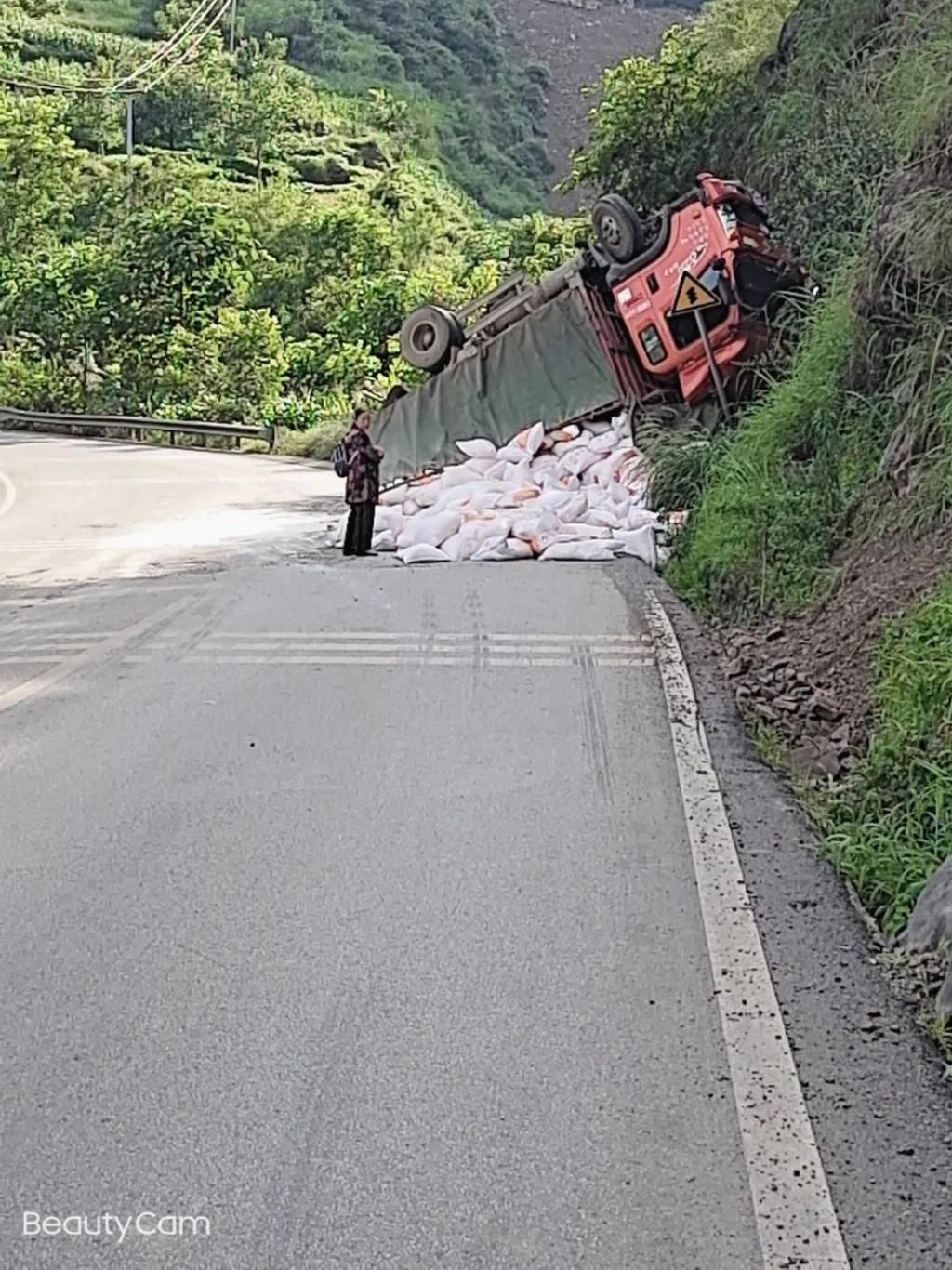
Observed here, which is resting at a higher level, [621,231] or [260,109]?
[260,109]

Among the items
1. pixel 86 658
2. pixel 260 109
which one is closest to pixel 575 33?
pixel 260 109

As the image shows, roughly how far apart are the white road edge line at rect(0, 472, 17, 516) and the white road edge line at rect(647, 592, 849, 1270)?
52.4 ft

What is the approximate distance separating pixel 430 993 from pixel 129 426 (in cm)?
3434

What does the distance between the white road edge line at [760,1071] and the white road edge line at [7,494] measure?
628 inches

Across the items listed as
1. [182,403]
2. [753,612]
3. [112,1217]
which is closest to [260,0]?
[182,403]

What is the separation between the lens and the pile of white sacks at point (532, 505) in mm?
15172

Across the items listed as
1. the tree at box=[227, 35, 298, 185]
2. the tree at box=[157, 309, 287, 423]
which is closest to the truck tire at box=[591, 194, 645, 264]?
the tree at box=[157, 309, 287, 423]

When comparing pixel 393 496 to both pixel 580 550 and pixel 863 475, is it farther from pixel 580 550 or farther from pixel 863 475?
pixel 863 475

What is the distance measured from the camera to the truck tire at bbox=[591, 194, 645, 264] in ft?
58.9

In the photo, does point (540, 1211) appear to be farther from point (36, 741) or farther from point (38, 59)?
point (38, 59)

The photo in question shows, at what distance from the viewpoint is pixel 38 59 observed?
87125 millimetres

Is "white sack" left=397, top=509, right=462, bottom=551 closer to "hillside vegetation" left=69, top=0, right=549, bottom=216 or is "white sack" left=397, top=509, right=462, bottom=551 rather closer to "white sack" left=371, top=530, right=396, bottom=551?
"white sack" left=371, top=530, right=396, bottom=551

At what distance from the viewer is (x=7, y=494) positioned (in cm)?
2300

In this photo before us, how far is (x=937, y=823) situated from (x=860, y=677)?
A: 2205 mm
